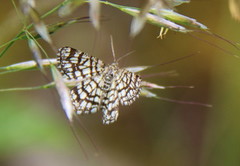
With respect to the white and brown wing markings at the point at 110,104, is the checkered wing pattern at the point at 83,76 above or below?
above

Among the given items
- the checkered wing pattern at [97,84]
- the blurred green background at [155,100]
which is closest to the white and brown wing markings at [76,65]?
the checkered wing pattern at [97,84]

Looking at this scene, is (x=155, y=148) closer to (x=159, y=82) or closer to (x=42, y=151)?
(x=159, y=82)

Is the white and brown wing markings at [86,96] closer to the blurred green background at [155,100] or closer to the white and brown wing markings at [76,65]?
the white and brown wing markings at [76,65]

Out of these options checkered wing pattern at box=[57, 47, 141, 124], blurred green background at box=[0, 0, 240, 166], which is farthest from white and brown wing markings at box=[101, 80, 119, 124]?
blurred green background at box=[0, 0, 240, 166]

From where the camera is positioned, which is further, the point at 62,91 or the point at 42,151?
the point at 42,151

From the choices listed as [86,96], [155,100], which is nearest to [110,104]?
[86,96]

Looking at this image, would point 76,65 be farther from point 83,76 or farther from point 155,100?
point 155,100

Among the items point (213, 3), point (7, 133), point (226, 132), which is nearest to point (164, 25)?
point (7, 133)
